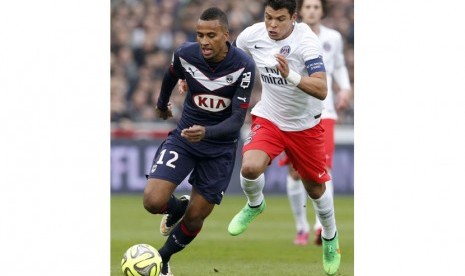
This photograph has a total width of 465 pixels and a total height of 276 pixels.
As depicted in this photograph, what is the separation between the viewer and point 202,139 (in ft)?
29.3

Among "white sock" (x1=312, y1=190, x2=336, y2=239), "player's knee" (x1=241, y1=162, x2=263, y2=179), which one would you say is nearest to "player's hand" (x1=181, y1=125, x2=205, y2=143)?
"player's knee" (x1=241, y1=162, x2=263, y2=179)

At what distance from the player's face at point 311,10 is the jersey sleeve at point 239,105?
2.95 metres

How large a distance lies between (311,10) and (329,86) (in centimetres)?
97

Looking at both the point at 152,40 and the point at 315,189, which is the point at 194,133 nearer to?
the point at 315,189

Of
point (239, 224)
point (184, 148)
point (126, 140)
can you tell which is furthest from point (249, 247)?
point (126, 140)

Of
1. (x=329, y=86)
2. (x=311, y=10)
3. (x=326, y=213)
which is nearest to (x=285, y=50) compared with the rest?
(x=326, y=213)

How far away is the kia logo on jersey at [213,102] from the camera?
910cm

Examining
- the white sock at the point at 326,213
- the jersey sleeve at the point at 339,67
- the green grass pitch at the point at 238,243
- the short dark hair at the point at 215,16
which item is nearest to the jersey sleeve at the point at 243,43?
the short dark hair at the point at 215,16

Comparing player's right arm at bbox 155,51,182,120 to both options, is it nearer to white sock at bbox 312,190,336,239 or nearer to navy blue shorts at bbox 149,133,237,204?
navy blue shorts at bbox 149,133,237,204

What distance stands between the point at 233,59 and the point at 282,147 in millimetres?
1158

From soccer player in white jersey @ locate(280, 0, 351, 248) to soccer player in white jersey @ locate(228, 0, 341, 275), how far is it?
6.23 feet

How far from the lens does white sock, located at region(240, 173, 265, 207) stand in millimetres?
9734
